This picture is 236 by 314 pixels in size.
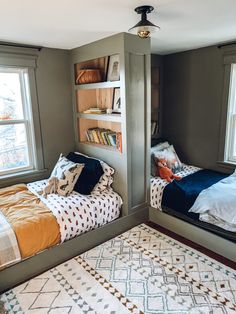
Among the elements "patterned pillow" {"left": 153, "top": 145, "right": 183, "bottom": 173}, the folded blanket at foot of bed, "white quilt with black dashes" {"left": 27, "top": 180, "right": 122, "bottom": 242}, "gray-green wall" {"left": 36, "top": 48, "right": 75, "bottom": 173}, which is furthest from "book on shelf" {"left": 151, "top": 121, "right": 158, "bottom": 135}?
the folded blanket at foot of bed

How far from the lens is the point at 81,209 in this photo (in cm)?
247

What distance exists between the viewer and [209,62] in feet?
10.7

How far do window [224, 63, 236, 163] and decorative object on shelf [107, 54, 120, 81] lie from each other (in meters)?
1.46

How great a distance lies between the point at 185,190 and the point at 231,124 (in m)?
1.22

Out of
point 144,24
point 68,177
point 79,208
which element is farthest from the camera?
point 68,177

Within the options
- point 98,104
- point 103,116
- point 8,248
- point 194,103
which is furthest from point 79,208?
point 194,103

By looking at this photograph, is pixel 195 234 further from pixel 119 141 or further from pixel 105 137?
pixel 105 137

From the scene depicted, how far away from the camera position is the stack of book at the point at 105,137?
2.80 metres

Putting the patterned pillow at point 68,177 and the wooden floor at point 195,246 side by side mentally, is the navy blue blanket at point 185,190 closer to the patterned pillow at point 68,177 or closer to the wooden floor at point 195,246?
the wooden floor at point 195,246

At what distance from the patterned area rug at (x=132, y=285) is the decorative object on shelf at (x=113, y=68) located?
6.30 ft

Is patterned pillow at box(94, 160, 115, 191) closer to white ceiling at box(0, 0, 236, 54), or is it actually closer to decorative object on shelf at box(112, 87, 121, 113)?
decorative object on shelf at box(112, 87, 121, 113)

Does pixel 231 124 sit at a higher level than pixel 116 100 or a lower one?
lower

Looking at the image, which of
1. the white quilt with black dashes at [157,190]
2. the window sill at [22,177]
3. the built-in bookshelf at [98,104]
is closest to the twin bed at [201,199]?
the white quilt with black dashes at [157,190]

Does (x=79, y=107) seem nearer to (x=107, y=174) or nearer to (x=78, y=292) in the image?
(x=107, y=174)
